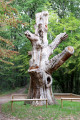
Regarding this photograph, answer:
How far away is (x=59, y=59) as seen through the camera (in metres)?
8.01

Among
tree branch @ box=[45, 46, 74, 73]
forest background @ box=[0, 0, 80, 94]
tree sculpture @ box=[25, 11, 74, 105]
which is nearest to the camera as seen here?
tree branch @ box=[45, 46, 74, 73]

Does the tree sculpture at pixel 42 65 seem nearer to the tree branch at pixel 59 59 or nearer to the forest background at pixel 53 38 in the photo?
the tree branch at pixel 59 59

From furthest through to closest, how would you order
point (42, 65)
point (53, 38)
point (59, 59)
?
point (53, 38) → point (42, 65) → point (59, 59)

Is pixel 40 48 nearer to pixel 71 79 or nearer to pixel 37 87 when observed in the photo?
pixel 37 87

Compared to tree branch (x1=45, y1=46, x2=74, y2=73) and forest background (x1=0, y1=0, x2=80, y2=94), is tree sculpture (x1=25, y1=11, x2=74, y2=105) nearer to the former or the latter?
tree branch (x1=45, y1=46, x2=74, y2=73)

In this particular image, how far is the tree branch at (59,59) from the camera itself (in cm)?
750

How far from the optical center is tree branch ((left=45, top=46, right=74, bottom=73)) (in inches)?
295

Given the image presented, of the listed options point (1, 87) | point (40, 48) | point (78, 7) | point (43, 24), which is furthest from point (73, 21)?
point (1, 87)

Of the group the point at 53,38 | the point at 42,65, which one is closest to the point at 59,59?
the point at 42,65

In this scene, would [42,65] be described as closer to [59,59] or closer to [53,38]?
[59,59]

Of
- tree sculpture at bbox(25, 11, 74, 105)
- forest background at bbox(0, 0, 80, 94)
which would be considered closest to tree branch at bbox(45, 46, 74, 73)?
tree sculpture at bbox(25, 11, 74, 105)

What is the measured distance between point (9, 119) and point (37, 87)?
3.47m

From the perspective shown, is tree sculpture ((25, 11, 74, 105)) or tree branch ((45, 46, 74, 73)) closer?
tree branch ((45, 46, 74, 73))

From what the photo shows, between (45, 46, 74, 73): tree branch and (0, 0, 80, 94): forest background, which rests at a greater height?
(0, 0, 80, 94): forest background
